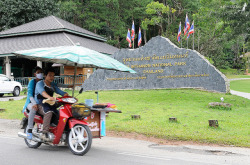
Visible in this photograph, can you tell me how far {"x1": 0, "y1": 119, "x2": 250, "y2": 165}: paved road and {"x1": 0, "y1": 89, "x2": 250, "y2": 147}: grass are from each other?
0.88 m

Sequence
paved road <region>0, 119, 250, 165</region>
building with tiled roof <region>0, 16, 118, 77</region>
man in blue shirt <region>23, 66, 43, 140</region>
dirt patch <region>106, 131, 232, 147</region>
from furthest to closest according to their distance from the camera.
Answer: building with tiled roof <region>0, 16, 118, 77</region>
dirt patch <region>106, 131, 232, 147</region>
man in blue shirt <region>23, 66, 43, 140</region>
paved road <region>0, 119, 250, 165</region>

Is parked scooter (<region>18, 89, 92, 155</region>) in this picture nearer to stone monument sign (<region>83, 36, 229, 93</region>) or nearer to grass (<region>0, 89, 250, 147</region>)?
grass (<region>0, 89, 250, 147</region>)

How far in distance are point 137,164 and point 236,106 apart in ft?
35.7

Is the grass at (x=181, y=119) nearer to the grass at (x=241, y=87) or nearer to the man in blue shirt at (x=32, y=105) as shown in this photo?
the man in blue shirt at (x=32, y=105)

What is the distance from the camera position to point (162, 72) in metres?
20.6

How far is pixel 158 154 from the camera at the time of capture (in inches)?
267

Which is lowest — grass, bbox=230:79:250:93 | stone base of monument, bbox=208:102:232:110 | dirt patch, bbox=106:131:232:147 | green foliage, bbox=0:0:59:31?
dirt patch, bbox=106:131:232:147

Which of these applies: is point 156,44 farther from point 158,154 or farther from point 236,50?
point 236,50

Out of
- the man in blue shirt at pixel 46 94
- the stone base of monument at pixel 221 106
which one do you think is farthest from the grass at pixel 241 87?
the man in blue shirt at pixel 46 94

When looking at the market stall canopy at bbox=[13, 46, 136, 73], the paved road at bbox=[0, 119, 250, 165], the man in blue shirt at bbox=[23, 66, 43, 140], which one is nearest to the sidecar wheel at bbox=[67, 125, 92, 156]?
the paved road at bbox=[0, 119, 250, 165]

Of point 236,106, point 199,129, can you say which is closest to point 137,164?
point 199,129

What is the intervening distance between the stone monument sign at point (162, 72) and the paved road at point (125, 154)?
12056mm

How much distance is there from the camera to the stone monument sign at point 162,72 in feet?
62.9

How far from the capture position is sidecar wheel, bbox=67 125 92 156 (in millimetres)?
6187
